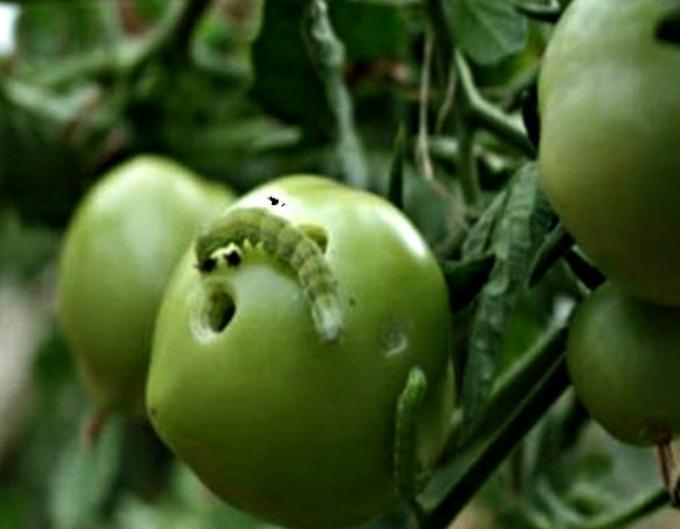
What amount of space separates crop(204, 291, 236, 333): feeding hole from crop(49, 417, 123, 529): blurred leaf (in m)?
0.55

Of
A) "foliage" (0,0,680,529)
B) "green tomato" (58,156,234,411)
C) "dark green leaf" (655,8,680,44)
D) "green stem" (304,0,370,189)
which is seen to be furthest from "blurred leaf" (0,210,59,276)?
"dark green leaf" (655,8,680,44)

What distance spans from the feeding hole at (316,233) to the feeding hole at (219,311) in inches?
1.3

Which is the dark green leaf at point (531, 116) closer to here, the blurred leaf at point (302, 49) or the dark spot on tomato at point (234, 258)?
the dark spot on tomato at point (234, 258)

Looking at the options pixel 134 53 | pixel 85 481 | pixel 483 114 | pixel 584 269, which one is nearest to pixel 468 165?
pixel 483 114

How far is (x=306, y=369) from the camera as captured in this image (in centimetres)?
48

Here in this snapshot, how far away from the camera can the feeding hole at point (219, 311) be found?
50cm

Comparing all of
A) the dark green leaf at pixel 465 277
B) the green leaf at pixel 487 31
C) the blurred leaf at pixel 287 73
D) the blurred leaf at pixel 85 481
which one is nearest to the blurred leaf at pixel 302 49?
the blurred leaf at pixel 287 73

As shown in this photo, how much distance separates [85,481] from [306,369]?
0.61 metres

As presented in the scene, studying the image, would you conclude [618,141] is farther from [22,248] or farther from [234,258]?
[22,248]

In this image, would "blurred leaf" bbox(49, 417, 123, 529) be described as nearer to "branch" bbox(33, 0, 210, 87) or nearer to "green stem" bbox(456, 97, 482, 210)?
"branch" bbox(33, 0, 210, 87)

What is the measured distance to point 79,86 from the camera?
1.03 meters

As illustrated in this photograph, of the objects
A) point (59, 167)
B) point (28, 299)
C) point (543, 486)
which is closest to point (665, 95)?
point (543, 486)

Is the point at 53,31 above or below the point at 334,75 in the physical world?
below

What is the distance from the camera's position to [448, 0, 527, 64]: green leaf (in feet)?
1.96
